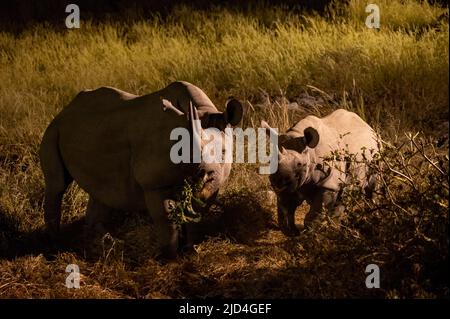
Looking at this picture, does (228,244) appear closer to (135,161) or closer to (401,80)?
(135,161)

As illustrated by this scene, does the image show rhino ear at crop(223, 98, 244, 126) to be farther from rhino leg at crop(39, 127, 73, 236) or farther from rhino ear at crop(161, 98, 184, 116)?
rhino leg at crop(39, 127, 73, 236)

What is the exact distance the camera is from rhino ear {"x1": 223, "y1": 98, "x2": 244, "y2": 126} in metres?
6.00

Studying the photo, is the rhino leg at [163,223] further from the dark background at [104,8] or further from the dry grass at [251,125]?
the dark background at [104,8]

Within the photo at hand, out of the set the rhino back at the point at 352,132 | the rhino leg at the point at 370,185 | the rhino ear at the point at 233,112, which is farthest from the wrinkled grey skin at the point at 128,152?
the rhino leg at the point at 370,185

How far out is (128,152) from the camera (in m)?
6.49

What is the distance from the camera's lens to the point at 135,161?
20.8 feet

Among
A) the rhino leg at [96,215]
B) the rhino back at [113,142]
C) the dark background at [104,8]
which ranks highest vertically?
the dark background at [104,8]

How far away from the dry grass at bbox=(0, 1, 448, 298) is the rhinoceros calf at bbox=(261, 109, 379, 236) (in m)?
0.27

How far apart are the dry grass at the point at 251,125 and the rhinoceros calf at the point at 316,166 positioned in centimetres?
27

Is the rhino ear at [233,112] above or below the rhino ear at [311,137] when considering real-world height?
above

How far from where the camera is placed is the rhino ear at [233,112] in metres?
6.00

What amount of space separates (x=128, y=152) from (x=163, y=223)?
21.5 inches

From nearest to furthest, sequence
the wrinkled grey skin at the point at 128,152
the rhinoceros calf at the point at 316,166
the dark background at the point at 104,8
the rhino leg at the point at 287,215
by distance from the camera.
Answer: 1. the wrinkled grey skin at the point at 128,152
2. the rhinoceros calf at the point at 316,166
3. the rhino leg at the point at 287,215
4. the dark background at the point at 104,8

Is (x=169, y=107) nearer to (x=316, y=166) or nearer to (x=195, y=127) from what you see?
(x=195, y=127)
